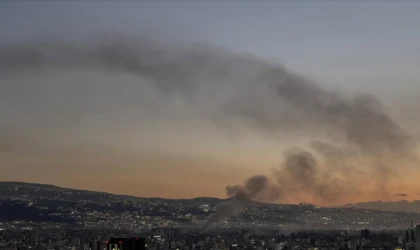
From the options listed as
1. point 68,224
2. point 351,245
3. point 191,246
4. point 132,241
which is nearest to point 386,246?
point 351,245

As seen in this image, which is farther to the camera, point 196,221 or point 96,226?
point 196,221

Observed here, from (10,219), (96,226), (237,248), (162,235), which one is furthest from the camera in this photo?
(10,219)

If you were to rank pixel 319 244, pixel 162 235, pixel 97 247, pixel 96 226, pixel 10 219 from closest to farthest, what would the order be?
pixel 97 247 < pixel 319 244 < pixel 162 235 < pixel 96 226 < pixel 10 219

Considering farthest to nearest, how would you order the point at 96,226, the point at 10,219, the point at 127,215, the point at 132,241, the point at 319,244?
A: the point at 127,215 → the point at 10,219 → the point at 96,226 → the point at 319,244 → the point at 132,241

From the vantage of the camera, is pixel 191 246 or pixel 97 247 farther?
pixel 191 246

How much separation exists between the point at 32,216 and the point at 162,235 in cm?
7790

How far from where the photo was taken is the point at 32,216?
630 ft

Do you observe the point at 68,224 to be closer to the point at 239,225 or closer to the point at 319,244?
the point at 239,225

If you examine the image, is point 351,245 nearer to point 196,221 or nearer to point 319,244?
point 319,244

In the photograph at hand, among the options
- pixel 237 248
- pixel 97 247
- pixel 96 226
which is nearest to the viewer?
pixel 97 247

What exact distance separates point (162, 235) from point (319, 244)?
1227 inches

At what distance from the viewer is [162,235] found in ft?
410

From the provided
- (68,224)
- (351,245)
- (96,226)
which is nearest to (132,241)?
(351,245)

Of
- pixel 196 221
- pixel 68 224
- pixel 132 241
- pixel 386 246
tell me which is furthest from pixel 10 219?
pixel 132 241
